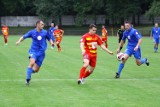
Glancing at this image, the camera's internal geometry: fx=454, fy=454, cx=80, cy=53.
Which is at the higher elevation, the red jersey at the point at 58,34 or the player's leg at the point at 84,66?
the player's leg at the point at 84,66

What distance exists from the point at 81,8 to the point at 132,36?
216 feet

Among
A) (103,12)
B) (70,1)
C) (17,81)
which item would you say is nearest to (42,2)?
(70,1)

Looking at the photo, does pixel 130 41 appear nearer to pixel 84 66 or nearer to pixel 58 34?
pixel 84 66

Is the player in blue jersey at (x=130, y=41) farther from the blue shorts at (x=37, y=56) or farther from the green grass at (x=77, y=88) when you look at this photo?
the blue shorts at (x=37, y=56)

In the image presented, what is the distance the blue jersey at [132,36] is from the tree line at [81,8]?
199 feet

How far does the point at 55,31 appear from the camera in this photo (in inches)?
1356

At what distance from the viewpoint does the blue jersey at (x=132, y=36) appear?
1684cm

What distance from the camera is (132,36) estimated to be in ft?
56.1

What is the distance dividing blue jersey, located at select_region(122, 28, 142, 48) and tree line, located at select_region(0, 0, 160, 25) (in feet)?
199

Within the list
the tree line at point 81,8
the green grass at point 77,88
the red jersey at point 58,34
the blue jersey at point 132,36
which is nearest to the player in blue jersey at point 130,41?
the blue jersey at point 132,36

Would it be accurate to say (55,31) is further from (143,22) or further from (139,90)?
(143,22)

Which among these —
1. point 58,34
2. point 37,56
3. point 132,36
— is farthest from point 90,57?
point 58,34

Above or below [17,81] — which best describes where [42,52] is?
above

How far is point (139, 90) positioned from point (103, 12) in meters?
76.8
